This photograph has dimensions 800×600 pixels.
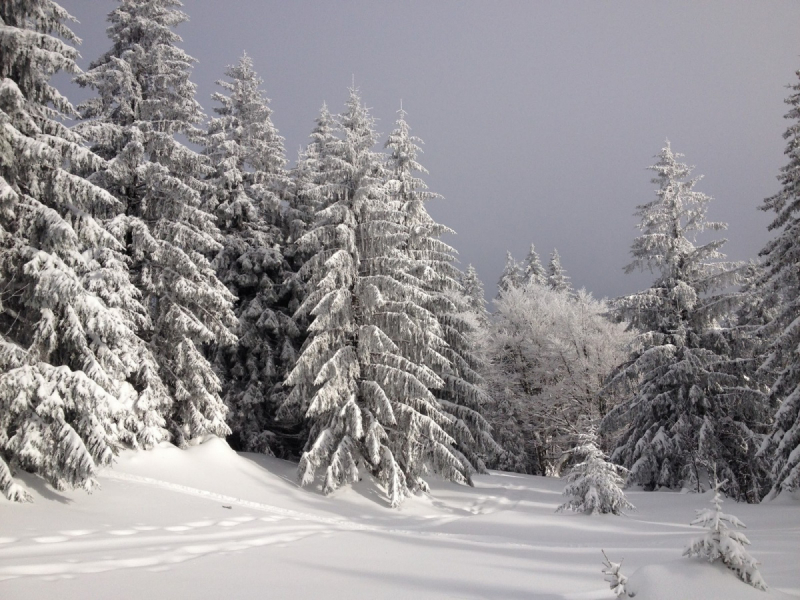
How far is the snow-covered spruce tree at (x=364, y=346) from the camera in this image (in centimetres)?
1633

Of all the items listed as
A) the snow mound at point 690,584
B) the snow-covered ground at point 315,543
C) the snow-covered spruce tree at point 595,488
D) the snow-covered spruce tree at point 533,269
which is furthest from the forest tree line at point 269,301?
the snow-covered spruce tree at point 533,269

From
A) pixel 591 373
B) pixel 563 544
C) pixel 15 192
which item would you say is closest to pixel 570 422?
pixel 591 373

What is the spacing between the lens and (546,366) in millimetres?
31875

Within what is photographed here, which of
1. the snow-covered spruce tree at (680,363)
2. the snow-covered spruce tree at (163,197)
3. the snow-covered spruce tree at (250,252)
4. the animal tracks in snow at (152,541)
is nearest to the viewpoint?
the animal tracks in snow at (152,541)

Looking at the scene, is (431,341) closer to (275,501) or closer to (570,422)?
(275,501)

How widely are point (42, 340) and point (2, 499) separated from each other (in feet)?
9.92

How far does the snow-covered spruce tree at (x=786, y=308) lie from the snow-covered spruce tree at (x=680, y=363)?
355 cm

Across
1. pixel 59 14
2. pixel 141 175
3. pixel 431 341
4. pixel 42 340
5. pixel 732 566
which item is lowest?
pixel 732 566

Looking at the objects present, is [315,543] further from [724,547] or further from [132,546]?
[724,547]

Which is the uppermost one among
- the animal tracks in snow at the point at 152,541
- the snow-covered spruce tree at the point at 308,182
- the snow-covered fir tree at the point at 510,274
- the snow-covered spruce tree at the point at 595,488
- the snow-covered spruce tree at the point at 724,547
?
the snow-covered fir tree at the point at 510,274

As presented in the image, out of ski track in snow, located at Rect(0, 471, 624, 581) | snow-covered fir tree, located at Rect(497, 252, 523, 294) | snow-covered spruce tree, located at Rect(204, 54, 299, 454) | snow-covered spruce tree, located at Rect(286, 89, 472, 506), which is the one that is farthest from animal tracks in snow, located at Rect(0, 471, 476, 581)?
snow-covered fir tree, located at Rect(497, 252, 523, 294)

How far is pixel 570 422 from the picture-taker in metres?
31.0

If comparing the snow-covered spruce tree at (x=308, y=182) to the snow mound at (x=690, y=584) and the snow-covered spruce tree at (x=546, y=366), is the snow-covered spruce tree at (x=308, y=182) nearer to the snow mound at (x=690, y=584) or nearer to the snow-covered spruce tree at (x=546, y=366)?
the snow-covered spruce tree at (x=546, y=366)

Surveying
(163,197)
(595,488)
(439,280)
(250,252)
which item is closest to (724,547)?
(595,488)
